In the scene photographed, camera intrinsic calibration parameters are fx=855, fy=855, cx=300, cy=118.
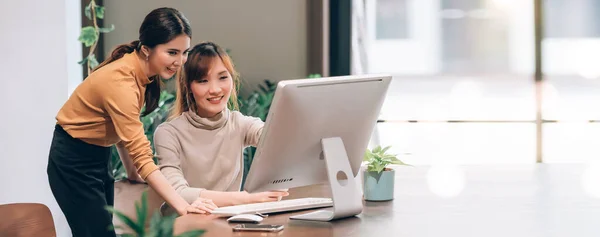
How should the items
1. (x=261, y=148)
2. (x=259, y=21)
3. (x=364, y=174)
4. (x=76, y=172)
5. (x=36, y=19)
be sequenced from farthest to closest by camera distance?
(x=259, y=21) < (x=36, y=19) < (x=76, y=172) < (x=364, y=174) < (x=261, y=148)

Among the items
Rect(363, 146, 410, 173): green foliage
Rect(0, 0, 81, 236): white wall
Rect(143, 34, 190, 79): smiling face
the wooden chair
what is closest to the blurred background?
Rect(0, 0, 81, 236): white wall

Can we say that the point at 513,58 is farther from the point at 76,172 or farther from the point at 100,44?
the point at 76,172

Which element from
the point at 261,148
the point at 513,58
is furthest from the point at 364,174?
the point at 513,58

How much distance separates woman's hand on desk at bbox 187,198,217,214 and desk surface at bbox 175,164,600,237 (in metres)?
0.04

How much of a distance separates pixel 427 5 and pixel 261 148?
2852 mm

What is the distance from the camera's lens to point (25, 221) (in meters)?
2.30

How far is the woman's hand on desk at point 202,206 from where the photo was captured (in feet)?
7.54

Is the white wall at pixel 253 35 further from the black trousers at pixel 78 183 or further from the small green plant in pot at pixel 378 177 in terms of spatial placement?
the small green plant in pot at pixel 378 177

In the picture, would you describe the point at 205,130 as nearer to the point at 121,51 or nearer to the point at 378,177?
the point at 121,51

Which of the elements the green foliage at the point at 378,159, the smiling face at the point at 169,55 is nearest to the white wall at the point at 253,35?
the smiling face at the point at 169,55

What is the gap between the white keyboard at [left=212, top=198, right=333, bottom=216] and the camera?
7.38 ft

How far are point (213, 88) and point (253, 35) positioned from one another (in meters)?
2.01

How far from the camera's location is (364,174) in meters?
2.48

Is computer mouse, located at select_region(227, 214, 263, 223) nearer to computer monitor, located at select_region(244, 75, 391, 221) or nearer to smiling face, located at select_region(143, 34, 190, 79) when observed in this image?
computer monitor, located at select_region(244, 75, 391, 221)
